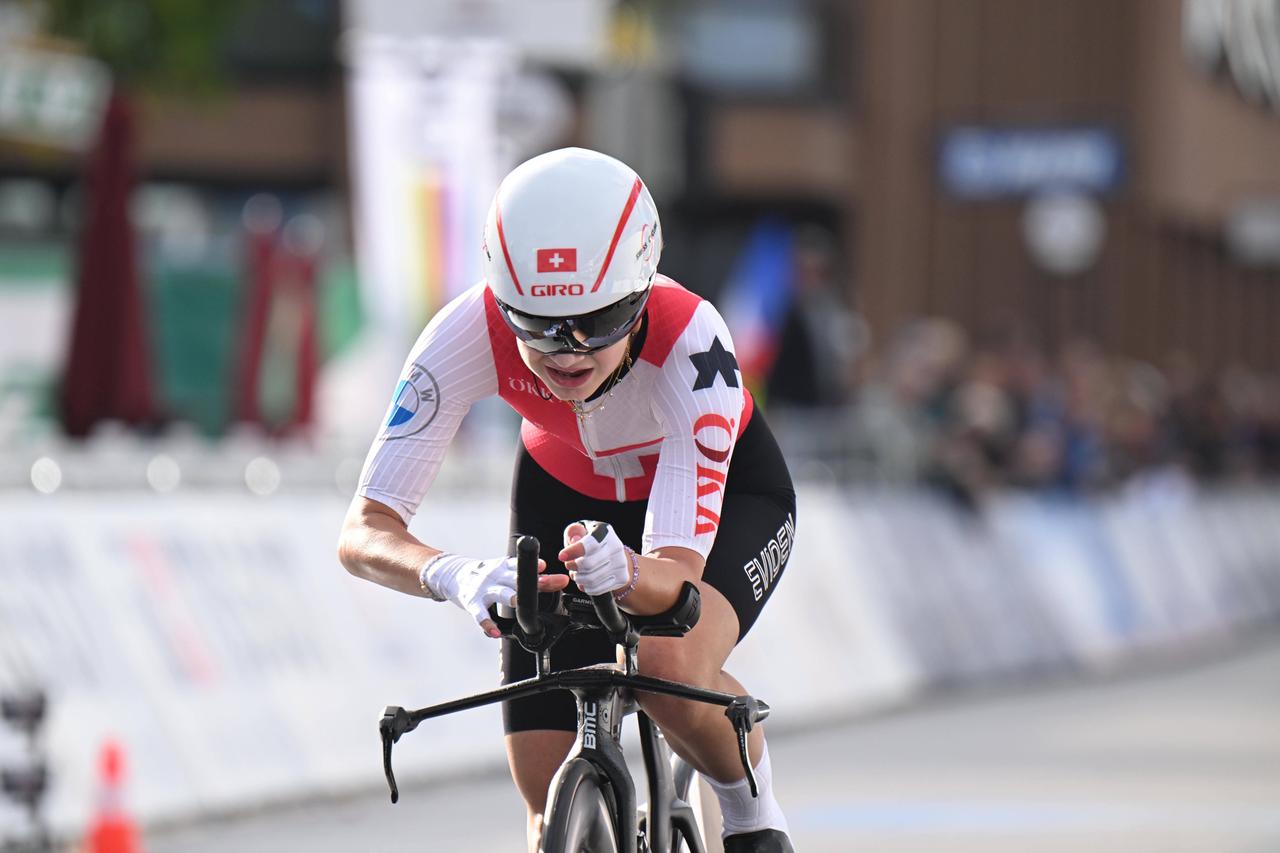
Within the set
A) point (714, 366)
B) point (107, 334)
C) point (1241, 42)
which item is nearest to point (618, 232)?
point (714, 366)

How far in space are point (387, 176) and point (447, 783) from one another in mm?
4241

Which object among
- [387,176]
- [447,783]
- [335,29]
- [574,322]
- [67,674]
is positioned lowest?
[447,783]

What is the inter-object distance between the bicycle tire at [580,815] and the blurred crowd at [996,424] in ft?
36.2

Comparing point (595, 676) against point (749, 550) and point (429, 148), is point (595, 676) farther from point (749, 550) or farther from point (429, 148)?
point (429, 148)

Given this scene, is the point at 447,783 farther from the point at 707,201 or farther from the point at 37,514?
the point at 707,201

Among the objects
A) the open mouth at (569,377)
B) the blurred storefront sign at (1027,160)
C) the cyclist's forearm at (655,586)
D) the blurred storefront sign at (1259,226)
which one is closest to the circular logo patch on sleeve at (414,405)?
the open mouth at (569,377)

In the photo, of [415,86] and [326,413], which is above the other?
[415,86]

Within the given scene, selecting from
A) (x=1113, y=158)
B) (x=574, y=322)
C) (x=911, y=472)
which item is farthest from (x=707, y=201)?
(x=574, y=322)

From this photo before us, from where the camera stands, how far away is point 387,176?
1423 centimetres

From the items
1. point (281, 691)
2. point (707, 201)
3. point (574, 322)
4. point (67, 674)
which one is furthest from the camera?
point (707, 201)

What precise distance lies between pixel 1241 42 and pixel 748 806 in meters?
18.5

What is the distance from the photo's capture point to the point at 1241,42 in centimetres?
2311

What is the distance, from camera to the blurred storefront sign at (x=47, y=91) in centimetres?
2253

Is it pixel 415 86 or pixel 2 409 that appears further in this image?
pixel 2 409
